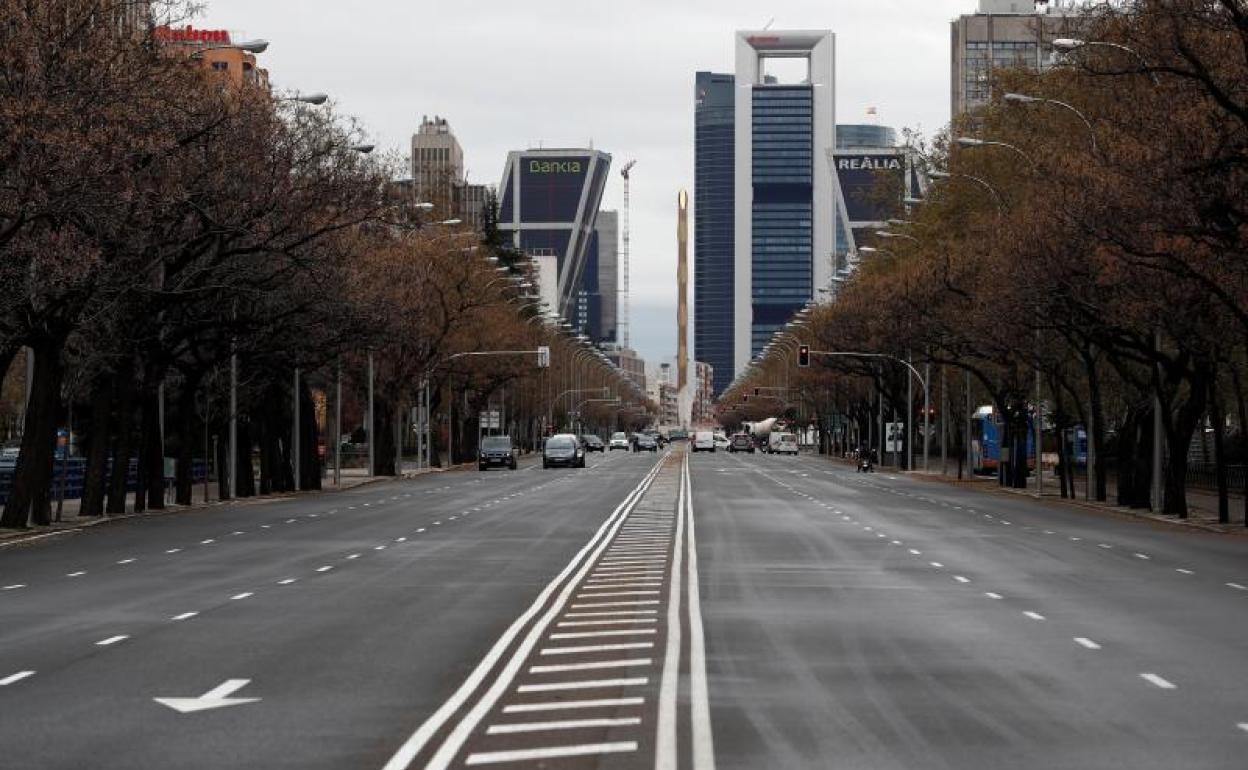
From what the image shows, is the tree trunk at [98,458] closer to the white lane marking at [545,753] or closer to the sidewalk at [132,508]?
the sidewalk at [132,508]

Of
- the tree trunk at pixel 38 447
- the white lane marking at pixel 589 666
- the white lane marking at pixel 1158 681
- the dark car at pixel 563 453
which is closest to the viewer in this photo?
the white lane marking at pixel 1158 681

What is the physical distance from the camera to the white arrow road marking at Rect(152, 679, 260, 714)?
13297 mm

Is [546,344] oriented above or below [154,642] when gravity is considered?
above

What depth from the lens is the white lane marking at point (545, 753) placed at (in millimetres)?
11047

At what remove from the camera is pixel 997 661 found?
16234 millimetres

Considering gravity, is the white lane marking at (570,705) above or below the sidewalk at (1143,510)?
above

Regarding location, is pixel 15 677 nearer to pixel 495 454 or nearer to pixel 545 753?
pixel 545 753

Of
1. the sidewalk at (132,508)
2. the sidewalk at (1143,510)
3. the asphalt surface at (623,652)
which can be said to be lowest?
the sidewalk at (1143,510)

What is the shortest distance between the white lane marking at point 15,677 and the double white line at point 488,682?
11.3ft

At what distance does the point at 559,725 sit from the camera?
12383 mm

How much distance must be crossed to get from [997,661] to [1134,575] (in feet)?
39.7

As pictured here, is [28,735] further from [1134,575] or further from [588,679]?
[1134,575]

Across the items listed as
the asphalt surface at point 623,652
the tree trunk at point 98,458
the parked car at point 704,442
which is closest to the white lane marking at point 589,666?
the asphalt surface at point 623,652

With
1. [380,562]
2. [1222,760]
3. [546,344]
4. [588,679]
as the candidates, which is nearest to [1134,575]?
[380,562]
